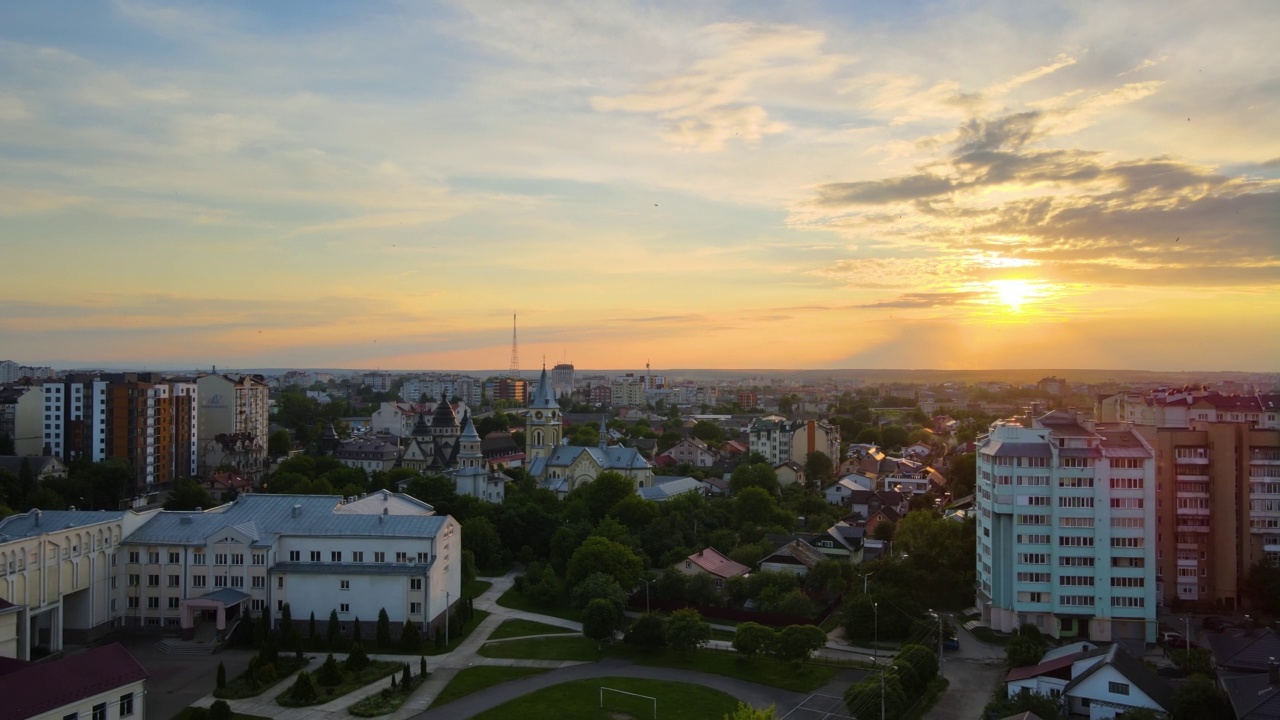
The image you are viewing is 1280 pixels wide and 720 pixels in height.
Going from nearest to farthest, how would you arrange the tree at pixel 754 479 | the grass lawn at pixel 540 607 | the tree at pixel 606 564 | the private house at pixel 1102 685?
the private house at pixel 1102 685, the tree at pixel 606 564, the grass lawn at pixel 540 607, the tree at pixel 754 479

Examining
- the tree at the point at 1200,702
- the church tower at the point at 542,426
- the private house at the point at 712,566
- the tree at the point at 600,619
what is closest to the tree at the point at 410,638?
the tree at the point at 600,619

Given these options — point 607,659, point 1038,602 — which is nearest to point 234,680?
point 607,659

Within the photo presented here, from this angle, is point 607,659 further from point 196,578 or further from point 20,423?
point 20,423

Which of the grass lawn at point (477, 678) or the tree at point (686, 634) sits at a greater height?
the tree at point (686, 634)

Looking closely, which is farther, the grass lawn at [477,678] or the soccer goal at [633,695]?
the grass lawn at [477,678]

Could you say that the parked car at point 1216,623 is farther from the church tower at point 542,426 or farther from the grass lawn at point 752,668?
the church tower at point 542,426

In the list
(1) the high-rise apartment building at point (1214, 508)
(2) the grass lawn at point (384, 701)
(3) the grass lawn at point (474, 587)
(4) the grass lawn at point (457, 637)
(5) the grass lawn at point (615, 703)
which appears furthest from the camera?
(3) the grass lawn at point (474, 587)

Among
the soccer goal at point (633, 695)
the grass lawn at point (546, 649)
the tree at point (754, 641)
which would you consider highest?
the tree at point (754, 641)
